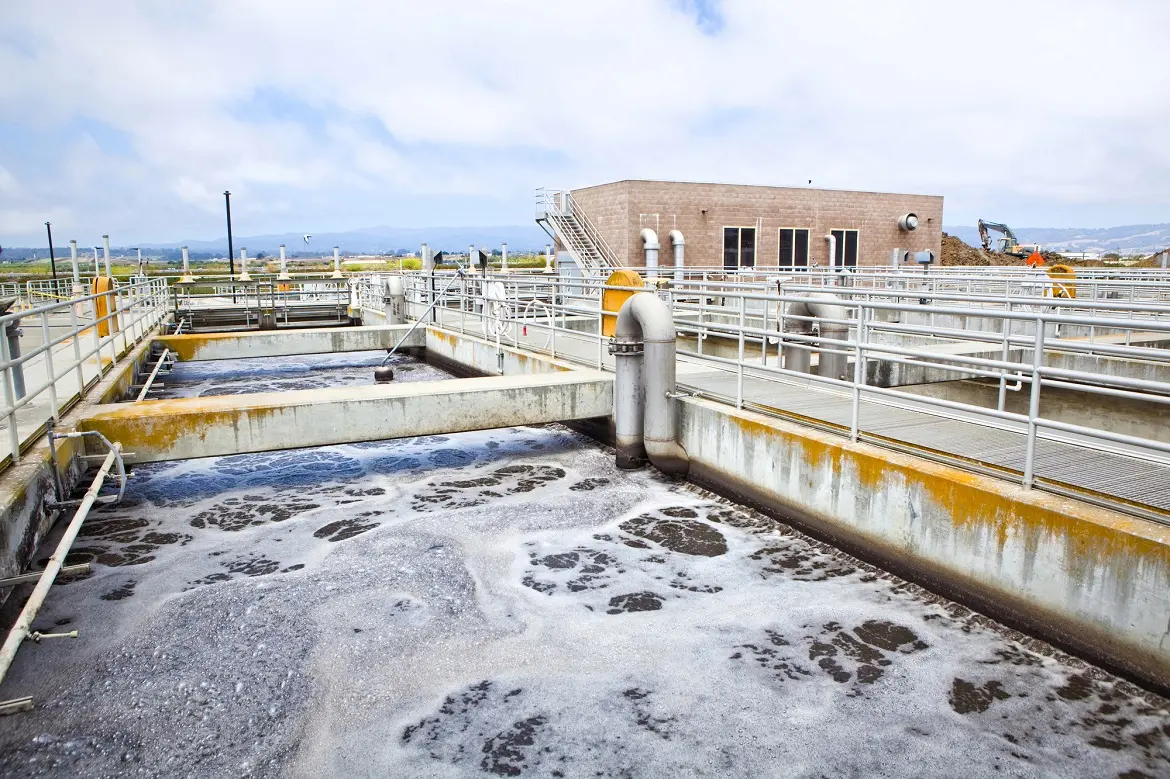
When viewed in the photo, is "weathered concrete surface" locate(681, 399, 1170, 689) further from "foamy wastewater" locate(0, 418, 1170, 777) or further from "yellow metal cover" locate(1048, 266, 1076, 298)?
"yellow metal cover" locate(1048, 266, 1076, 298)

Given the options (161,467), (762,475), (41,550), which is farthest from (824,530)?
(161,467)

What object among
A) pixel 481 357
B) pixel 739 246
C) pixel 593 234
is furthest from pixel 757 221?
pixel 481 357

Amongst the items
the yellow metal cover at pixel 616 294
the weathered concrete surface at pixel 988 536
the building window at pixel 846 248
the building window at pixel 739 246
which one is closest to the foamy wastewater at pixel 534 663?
the weathered concrete surface at pixel 988 536

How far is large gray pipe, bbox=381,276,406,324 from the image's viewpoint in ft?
71.5

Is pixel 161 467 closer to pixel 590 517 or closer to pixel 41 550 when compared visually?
Result: pixel 41 550

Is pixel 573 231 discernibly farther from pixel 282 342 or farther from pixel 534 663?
pixel 534 663

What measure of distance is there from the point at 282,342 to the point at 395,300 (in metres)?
4.20

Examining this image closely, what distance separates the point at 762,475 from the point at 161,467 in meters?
7.32

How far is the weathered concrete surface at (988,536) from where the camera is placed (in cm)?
461

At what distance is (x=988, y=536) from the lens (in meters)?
5.44

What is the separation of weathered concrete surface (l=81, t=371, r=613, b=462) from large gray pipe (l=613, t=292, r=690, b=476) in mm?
901

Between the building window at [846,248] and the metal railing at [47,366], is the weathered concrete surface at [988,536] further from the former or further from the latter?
the building window at [846,248]

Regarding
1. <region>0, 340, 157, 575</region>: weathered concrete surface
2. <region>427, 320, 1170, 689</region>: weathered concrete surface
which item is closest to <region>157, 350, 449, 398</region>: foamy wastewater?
<region>0, 340, 157, 575</region>: weathered concrete surface

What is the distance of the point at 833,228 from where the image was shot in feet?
115
